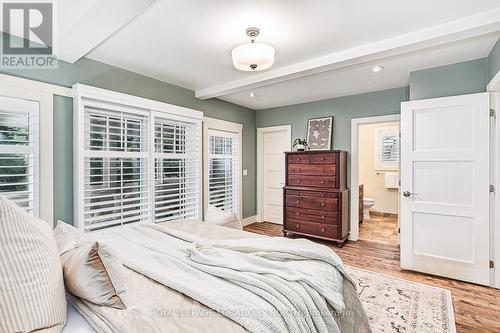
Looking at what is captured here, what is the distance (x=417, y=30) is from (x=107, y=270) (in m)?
2.91

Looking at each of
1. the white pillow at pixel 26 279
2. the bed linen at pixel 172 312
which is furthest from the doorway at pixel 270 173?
the white pillow at pixel 26 279

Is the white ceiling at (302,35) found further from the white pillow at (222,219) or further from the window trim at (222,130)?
the white pillow at (222,219)

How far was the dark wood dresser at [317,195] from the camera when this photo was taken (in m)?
4.00

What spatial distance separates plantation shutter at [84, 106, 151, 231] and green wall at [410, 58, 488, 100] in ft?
11.7

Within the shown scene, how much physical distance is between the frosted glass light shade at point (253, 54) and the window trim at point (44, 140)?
1.97 metres

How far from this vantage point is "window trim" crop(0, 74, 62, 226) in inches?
96.5

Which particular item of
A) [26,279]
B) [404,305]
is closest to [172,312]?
[26,279]

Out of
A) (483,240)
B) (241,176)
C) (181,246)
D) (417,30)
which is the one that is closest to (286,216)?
(241,176)

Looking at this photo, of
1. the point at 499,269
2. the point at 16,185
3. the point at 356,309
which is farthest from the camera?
the point at 499,269

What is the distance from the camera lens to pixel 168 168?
12.1 ft

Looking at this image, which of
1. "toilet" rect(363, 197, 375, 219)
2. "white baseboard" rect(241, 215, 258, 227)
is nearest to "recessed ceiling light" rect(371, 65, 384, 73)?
"toilet" rect(363, 197, 375, 219)

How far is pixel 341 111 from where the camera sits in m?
4.45

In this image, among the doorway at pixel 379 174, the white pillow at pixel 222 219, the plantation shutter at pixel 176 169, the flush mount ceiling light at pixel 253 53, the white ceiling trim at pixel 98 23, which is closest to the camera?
the white ceiling trim at pixel 98 23

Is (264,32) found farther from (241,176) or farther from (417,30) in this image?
(241,176)
